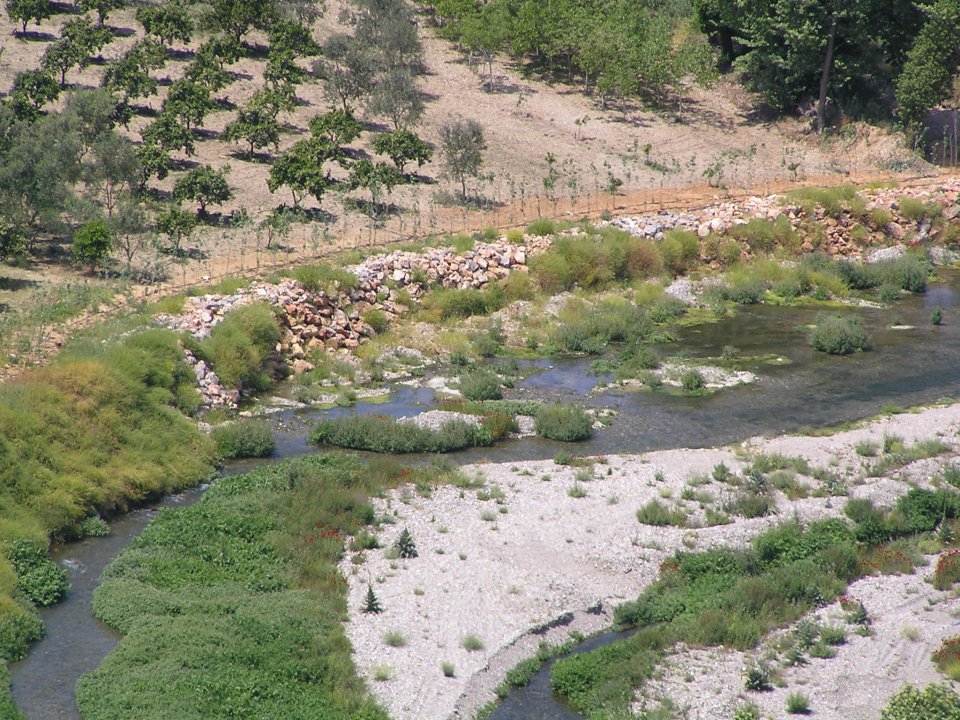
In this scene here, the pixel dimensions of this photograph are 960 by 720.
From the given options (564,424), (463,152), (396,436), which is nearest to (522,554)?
(396,436)

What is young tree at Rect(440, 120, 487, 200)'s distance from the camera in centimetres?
4947

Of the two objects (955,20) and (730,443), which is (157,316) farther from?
(955,20)

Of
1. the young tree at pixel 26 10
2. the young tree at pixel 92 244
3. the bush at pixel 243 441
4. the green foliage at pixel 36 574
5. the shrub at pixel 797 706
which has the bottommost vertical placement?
the bush at pixel 243 441

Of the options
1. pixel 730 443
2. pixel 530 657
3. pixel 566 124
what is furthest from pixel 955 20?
pixel 530 657

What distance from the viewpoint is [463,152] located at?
49.6 m

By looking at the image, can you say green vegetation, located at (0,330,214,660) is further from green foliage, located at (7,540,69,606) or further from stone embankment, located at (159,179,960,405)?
stone embankment, located at (159,179,960,405)

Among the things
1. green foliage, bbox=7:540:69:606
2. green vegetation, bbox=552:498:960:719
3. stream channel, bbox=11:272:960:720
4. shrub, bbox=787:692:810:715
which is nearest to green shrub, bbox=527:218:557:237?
stream channel, bbox=11:272:960:720

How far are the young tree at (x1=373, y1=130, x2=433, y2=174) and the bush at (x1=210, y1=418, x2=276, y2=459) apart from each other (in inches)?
928

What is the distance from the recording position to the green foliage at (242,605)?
17.9 meters

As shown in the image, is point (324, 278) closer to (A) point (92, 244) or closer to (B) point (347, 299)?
(B) point (347, 299)

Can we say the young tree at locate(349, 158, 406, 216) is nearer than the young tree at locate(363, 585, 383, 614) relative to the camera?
No

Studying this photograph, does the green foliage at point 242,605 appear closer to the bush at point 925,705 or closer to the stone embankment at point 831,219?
the bush at point 925,705

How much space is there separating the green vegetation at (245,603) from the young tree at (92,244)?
1425 centimetres

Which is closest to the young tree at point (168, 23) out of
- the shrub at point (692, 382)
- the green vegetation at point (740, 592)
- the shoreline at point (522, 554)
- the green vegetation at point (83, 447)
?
the green vegetation at point (83, 447)
